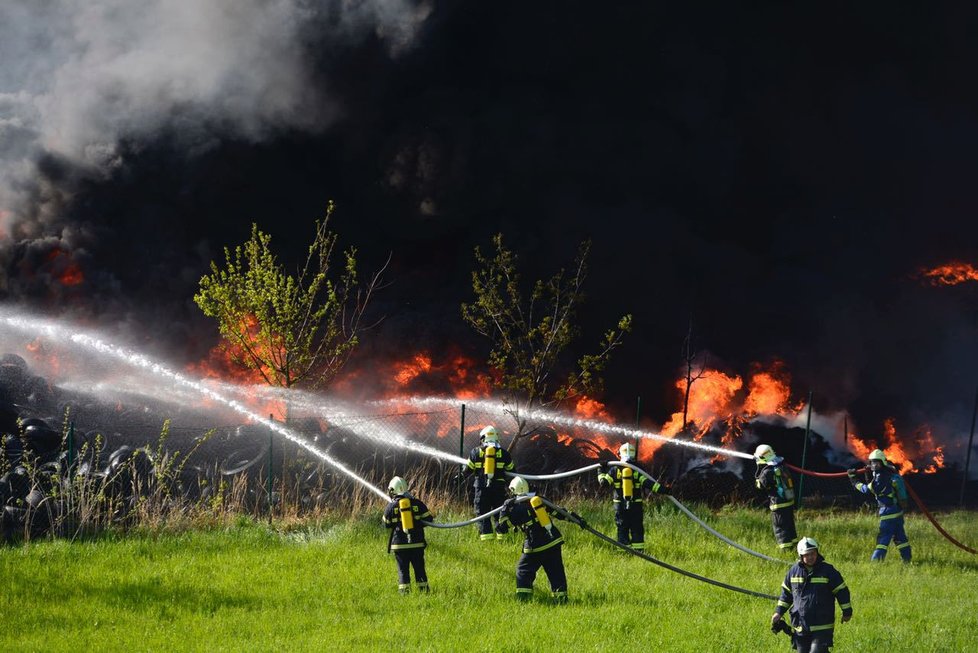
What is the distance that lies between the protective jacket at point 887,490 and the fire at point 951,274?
25101 millimetres

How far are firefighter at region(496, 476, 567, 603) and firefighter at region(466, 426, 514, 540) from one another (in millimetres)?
3395

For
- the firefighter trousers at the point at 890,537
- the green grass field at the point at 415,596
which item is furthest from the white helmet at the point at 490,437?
the firefighter trousers at the point at 890,537

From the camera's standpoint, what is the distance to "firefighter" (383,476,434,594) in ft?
33.6

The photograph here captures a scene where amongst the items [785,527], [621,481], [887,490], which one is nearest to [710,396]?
[785,527]

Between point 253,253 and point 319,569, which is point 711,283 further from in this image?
point 319,569

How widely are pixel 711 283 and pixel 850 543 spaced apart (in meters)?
22.9

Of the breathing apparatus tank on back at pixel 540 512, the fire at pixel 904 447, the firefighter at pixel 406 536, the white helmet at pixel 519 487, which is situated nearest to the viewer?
the breathing apparatus tank on back at pixel 540 512

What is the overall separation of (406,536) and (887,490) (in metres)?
7.19

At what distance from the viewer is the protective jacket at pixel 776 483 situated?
1338 cm

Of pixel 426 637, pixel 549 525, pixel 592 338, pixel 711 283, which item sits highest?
pixel 711 283

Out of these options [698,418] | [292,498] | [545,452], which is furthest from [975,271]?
[292,498]

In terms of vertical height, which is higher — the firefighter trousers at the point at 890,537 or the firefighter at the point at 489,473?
the firefighter at the point at 489,473

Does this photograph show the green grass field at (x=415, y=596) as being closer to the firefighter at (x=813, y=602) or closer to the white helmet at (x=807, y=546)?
the firefighter at (x=813, y=602)

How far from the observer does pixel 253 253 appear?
1523 centimetres
